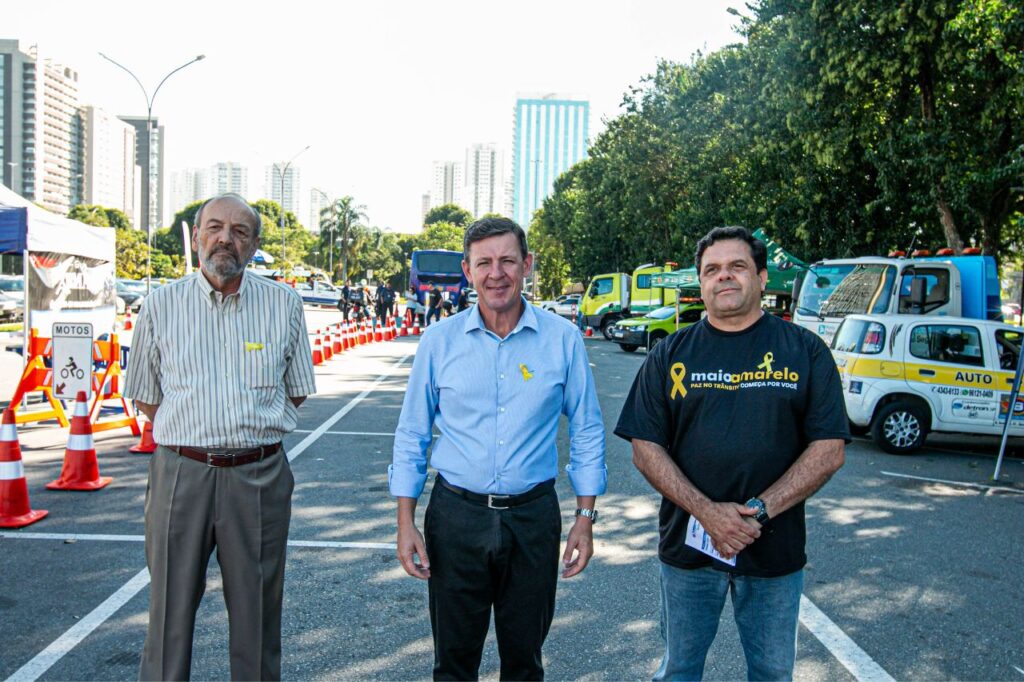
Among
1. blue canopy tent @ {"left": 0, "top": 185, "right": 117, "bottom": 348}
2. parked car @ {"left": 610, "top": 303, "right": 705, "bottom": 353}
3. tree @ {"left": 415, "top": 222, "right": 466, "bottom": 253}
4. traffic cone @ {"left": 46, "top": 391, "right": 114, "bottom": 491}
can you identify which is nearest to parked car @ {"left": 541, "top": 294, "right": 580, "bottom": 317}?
parked car @ {"left": 610, "top": 303, "right": 705, "bottom": 353}

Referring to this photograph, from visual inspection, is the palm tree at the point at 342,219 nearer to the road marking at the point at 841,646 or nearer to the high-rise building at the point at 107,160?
the high-rise building at the point at 107,160

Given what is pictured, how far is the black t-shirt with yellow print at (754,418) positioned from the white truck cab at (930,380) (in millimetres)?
8626

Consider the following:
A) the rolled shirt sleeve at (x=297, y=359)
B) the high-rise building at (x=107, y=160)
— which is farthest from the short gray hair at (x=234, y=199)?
the high-rise building at (x=107, y=160)

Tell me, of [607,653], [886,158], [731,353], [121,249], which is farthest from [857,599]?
[121,249]

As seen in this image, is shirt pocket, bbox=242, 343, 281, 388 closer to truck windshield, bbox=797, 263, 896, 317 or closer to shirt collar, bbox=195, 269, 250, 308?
shirt collar, bbox=195, 269, 250, 308

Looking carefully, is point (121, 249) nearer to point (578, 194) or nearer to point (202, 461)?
point (578, 194)

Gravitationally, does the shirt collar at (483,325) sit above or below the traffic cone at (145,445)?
above

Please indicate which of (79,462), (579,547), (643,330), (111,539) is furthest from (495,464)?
(643,330)

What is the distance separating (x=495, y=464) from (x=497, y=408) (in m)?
0.20

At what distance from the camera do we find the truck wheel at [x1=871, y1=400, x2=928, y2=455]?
11.0 meters

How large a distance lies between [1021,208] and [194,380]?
22222mm

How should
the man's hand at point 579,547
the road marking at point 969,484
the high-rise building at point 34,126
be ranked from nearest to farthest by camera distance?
the man's hand at point 579,547 → the road marking at point 969,484 → the high-rise building at point 34,126

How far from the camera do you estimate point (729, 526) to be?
2982 millimetres

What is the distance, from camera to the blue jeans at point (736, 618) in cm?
304
